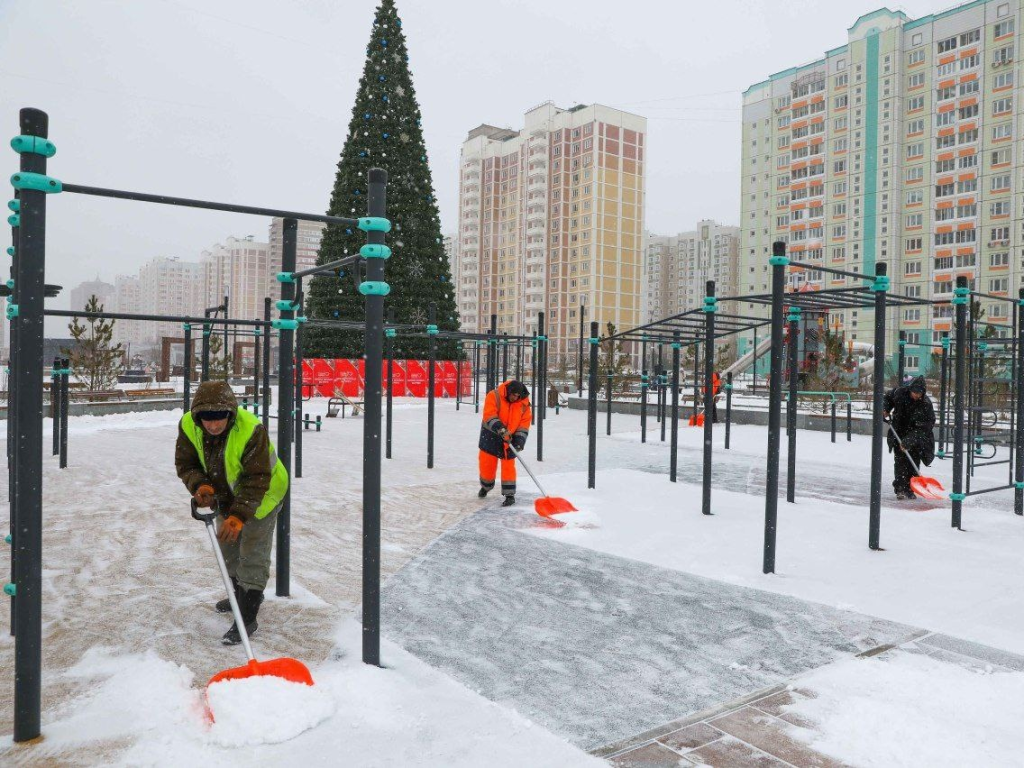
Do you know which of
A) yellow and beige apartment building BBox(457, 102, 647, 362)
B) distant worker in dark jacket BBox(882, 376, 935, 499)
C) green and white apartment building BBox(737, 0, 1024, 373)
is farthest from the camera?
yellow and beige apartment building BBox(457, 102, 647, 362)

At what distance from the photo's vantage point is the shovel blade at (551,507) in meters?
6.82

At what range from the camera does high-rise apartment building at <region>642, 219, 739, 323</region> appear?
10862 cm

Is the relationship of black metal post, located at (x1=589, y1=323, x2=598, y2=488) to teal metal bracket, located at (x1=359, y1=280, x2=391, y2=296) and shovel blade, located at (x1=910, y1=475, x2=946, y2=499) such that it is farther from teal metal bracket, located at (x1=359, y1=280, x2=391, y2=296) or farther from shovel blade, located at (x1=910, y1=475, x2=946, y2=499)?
teal metal bracket, located at (x1=359, y1=280, x2=391, y2=296)

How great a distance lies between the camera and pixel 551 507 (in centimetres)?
689

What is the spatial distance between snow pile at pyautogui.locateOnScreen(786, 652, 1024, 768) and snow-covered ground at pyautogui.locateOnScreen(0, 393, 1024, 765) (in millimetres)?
29

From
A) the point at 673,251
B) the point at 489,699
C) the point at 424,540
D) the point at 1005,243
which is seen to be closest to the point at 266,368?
the point at 424,540

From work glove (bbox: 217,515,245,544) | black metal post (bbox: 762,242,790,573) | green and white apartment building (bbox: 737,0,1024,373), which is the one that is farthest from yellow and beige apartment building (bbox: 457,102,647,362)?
work glove (bbox: 217,515,245,544)

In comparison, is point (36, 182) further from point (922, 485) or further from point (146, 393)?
point (146, 393)

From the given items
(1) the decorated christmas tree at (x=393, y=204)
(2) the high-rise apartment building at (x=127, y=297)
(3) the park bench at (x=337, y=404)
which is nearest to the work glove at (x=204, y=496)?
(3) the park bench at (x=337, y=404)

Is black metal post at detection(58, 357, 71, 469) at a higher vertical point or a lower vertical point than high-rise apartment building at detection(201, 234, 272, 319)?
lower

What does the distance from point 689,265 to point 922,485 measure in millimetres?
111118

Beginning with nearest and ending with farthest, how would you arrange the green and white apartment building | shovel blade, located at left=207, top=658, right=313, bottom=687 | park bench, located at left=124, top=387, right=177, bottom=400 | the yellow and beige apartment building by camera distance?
shovel blade, located at left=207, top=658, right=313, bottom=687
park bench, located at left=124, top=387, right=177, bottom=400
the green and white apartment building
the yellow and beige apartment building

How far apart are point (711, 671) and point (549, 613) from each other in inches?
43.0

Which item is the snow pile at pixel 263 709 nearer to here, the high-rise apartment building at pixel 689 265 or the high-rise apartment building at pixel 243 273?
the high-rise apartment building at pixel 243 273
